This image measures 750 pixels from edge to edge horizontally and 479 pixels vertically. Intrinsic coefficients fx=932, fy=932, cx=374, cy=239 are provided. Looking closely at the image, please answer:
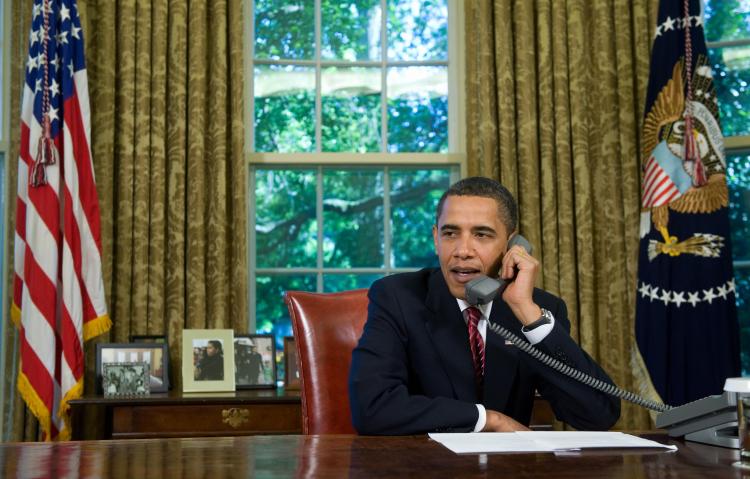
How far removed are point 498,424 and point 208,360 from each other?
6.60ft

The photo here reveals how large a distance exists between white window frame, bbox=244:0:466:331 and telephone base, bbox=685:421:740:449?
275 cm

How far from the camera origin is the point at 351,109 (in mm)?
4562

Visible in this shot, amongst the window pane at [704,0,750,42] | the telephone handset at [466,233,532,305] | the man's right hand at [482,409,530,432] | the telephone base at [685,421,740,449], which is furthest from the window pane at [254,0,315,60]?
the telephone base at [685,421,740,449]

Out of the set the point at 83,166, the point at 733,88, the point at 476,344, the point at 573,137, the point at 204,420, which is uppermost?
the point at 733,88

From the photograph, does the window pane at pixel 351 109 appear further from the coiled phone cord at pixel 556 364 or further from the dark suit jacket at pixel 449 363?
the coiled phone cord at pixel 556 364

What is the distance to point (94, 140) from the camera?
4102mm

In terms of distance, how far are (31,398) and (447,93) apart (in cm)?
237

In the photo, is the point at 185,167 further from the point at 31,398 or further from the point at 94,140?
the point at 31,398

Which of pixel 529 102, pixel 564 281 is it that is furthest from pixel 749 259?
pixel 529 102

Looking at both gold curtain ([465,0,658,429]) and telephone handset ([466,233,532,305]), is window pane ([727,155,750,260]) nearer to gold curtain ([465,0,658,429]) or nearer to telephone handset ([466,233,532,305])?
gold curtain ([465,0,658,429])

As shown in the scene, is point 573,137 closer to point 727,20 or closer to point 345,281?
point 727,20

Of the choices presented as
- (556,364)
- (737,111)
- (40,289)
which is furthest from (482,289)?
(737,111)

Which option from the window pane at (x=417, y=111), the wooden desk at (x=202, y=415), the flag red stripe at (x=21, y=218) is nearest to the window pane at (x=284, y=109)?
the window pane at (x=417, y=111)

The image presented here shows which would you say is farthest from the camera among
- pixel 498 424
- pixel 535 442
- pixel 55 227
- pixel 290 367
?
pixel 290 367
